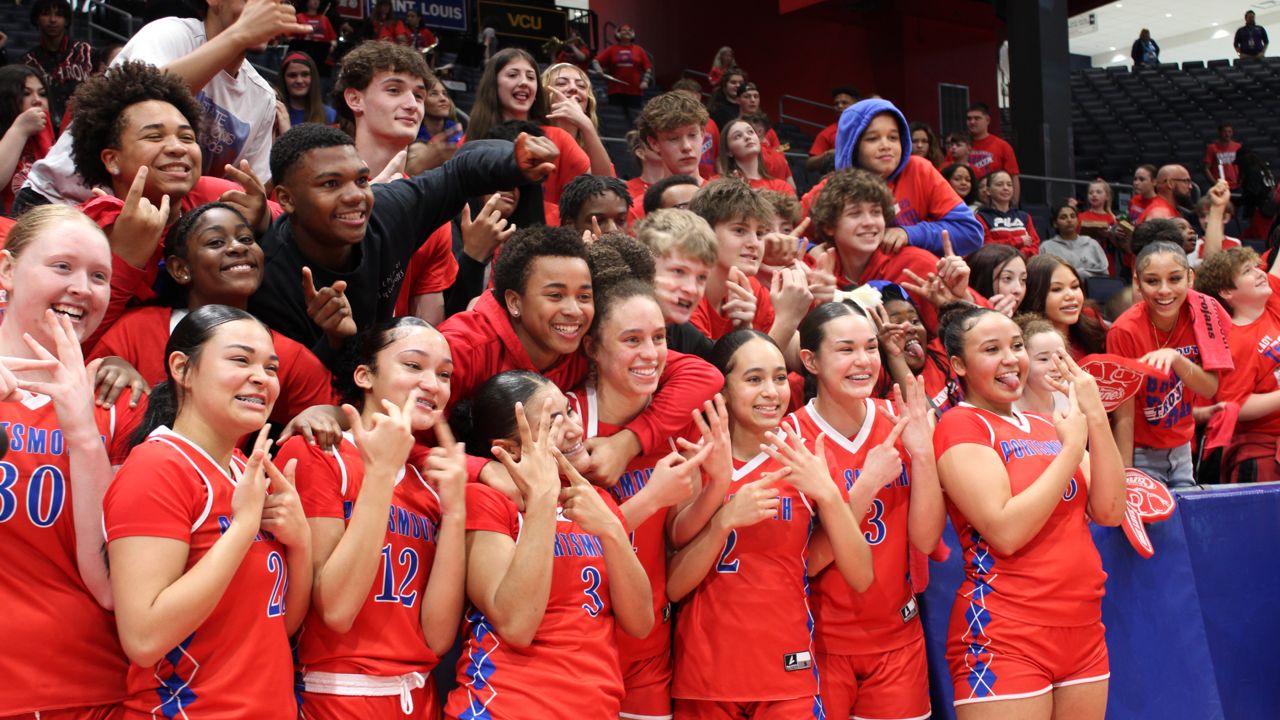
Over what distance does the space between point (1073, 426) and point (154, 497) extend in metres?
2.57

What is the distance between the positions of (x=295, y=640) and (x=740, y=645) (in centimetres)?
123

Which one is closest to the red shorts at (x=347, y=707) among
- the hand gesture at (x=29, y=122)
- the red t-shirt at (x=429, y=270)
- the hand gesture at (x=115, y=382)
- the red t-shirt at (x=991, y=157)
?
the hand gesture at (x=115, y=382)

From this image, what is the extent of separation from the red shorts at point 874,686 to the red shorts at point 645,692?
1.68ft

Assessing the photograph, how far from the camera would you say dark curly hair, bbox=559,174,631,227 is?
4.36m

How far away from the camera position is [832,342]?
3488 millimetres

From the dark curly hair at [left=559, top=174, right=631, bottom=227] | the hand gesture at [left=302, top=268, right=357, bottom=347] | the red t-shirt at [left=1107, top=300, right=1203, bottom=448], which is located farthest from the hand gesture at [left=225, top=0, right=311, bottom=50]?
the red t-shirt at [left=1107, top=300, right=1203, bottom=448]

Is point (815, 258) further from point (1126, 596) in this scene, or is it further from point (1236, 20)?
point (1236, 20)

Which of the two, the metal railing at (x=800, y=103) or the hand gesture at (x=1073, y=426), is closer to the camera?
the hand gesture at (x=1073, y=426)

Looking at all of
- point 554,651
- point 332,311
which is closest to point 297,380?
point 332,311

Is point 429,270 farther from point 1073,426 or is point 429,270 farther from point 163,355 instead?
point 1073,426

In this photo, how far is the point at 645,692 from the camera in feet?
10.4

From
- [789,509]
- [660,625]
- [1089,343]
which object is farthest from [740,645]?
[1089,343]

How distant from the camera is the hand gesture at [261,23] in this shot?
11.8 ft

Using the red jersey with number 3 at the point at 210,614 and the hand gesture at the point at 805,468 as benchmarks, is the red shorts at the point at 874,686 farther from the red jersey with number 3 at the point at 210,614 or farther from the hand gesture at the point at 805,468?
the red jersey with number 3 at the point at 210,614
